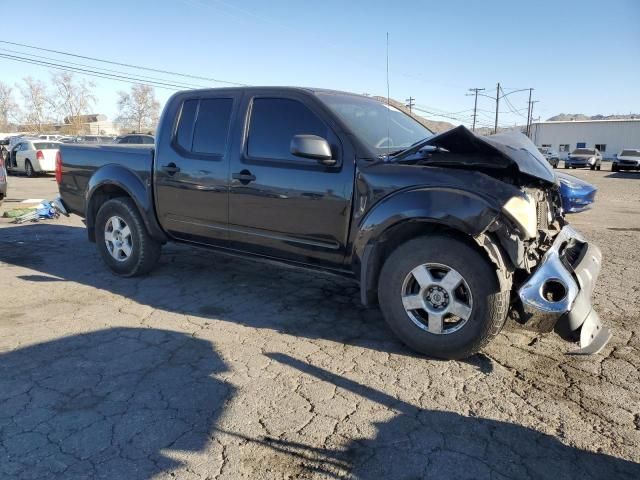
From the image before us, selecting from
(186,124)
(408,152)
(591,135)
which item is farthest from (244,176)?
(591,135)

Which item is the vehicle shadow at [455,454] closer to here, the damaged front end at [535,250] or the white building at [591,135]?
the damaged front end at [535,250]

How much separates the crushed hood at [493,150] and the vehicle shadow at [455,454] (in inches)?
63.8

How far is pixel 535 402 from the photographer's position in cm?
285

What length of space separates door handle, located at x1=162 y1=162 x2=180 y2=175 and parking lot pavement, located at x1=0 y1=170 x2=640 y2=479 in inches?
47.1

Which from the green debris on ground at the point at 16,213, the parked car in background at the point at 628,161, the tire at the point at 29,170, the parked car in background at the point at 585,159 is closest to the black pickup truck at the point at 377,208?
the green debris on ground at the point at 16,213

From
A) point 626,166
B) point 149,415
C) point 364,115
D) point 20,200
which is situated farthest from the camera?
point 626,166

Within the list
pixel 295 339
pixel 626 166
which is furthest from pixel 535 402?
pixel 626 166

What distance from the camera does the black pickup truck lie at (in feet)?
10.2

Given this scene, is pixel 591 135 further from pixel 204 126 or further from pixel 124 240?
pixel 124 240

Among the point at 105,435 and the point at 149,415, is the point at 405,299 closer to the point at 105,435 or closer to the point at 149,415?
the point at 149,415

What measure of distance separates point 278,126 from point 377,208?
1.26 meters

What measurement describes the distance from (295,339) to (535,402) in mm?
1713

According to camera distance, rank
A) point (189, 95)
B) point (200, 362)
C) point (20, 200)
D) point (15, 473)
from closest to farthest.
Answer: point (15, 473), point (200, 362), point (189, 95), point (20, 200)

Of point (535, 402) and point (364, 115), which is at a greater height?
point (364, 115)
